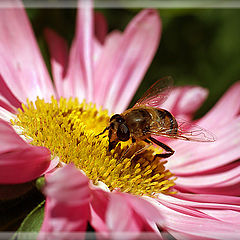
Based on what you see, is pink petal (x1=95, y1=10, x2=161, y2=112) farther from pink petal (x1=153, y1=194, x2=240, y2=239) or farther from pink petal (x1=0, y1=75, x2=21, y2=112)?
pink petal (x1=153, y1=194, x2=240, y2=239)

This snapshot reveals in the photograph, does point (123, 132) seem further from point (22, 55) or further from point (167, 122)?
point (22, 55)

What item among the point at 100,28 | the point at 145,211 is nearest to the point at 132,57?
the point at 100,28

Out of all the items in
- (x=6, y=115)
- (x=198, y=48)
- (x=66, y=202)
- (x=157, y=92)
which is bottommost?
(x=6, y=115)

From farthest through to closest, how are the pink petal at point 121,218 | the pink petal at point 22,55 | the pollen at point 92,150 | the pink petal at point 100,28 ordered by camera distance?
the pink petal at point 100,28
the pink petal at point 22,55
the pollen at point 92,150
the pink petal at point 121,218

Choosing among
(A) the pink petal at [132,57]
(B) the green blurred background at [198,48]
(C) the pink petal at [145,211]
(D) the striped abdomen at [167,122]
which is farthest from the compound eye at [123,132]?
(B) the green blurred background at [198,48]

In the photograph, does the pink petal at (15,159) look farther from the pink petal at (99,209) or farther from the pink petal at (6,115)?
the pink petal at (6,115)

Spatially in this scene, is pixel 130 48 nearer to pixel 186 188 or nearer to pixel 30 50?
pixel 30 50
